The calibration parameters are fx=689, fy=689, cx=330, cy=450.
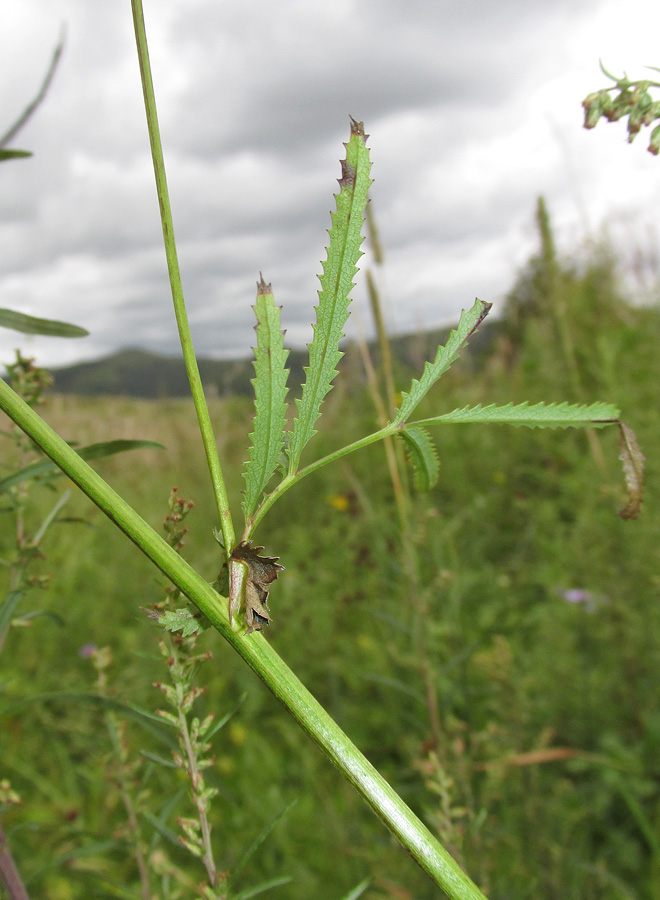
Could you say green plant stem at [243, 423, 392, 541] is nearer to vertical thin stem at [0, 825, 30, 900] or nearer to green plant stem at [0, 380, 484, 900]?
green plant stem at [0, 380, 484, 900]

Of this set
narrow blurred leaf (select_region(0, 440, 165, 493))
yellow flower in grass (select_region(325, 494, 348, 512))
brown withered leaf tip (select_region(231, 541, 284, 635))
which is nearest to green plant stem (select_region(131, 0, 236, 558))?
brown withered leaf tip (select_region(231, 541, 284, 635))

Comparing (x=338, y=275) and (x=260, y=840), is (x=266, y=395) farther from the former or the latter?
(x=260, y=840)

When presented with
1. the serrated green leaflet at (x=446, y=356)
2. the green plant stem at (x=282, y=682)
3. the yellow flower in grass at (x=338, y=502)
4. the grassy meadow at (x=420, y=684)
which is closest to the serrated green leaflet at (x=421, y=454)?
the serrated green leaflet at (x=446, y=356)

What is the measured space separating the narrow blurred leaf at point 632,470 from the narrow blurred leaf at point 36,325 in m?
A: 0.39

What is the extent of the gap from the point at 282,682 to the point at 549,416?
0.54 ft

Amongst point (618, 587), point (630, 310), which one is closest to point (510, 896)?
point (618, 587)

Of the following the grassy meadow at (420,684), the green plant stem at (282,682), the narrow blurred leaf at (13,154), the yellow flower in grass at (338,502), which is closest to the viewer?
the green plant stem at (282,682)

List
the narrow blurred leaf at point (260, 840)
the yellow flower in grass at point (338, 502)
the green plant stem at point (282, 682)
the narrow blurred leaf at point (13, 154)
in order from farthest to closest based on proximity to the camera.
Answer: the yellow flower in grass at point (338, 502) < the narrow blurred leaf at point (13, 154) < the narrow blurred leaf at point (260, 840) < the green plant stem at point (282, 682)

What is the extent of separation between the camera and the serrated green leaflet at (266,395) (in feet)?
1.05

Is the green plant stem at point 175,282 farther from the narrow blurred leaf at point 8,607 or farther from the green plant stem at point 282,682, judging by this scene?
the narrow blurred leaf at point 8,607

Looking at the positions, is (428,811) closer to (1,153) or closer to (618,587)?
(1,153)

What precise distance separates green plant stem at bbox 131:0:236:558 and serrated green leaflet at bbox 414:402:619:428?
0.34ft

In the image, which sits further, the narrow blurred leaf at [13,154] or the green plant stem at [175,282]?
the narrow blurred leaf at [13,154]

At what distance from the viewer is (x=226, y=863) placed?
5.11 feet
